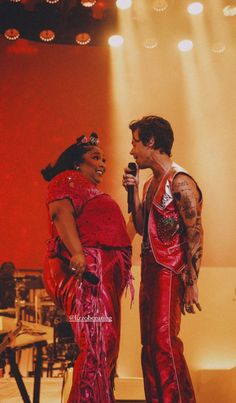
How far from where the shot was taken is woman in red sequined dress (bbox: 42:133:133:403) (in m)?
2.06

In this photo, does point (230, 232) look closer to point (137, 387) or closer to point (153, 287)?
point (137, 387)

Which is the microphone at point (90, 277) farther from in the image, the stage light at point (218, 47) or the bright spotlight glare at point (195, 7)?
the stage light at point (218, 47)

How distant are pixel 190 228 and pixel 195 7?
126 inches

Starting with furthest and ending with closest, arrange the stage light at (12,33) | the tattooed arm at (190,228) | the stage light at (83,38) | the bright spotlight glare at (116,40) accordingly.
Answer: the bright spotlight glare at (116,40), the stage light at (83,38), the stage light at (12,33), the tattooed arm at (190,228)

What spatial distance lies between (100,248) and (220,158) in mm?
3621

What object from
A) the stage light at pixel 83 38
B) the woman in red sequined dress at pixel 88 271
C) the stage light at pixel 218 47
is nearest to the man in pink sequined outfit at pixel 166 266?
the woman in red sequined dress at pixel 88 271

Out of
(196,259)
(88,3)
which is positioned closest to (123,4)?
(88,3)

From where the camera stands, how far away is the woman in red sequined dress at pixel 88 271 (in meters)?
2.06

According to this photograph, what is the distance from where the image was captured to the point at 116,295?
2221 mm

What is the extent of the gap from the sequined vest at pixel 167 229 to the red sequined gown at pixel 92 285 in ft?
0.63

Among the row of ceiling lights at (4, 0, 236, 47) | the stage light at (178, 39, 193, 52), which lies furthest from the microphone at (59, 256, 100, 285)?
the stage light at (178, 39, 193, 52)

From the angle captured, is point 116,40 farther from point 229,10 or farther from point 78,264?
point 78,264

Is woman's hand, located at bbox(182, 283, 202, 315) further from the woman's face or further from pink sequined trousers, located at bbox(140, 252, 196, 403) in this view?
the woman's face

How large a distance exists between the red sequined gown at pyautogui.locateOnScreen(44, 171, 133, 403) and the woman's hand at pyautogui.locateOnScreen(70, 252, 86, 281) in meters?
0.08
